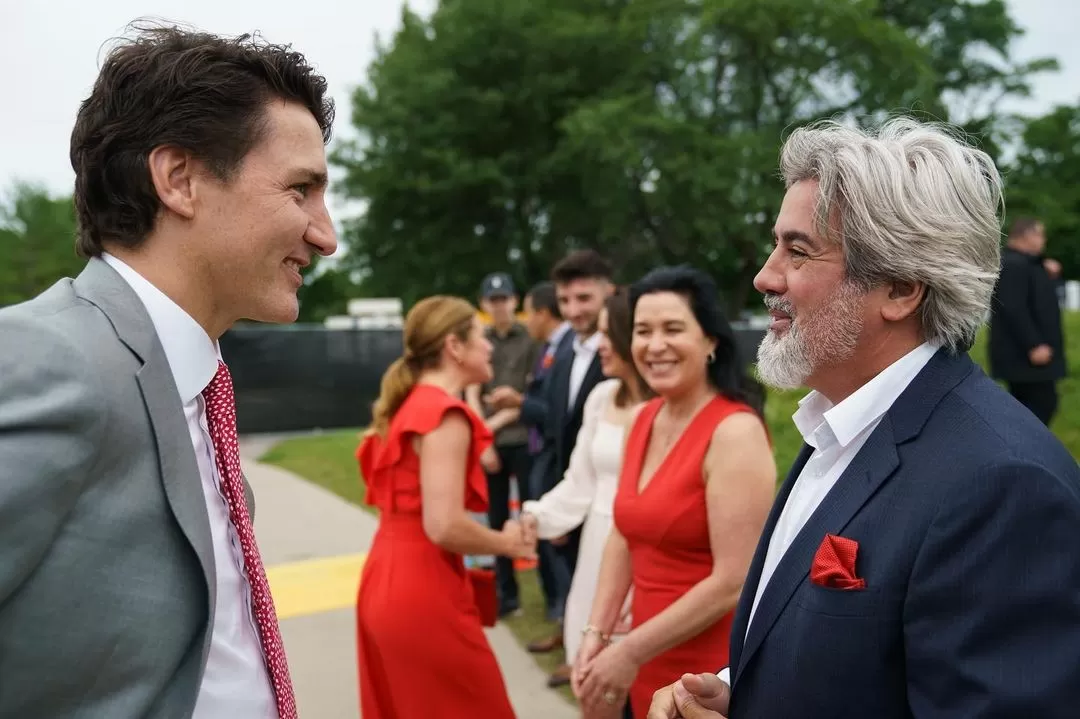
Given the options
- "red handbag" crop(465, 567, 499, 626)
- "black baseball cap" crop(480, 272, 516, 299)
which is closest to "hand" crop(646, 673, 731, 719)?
"red handbag" crop(465, 567, 499, 626)

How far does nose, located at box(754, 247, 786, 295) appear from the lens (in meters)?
1.90

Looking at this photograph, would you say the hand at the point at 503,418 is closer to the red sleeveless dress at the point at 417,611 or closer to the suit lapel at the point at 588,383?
the suit lapel at the point at 588,383

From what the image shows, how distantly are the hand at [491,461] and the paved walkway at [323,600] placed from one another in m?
1.20

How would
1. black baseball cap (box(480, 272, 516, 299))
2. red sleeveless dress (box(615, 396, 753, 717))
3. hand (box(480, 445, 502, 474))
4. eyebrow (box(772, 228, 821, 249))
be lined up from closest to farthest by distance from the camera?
1. eyebrow (box(772, 228, 821, 249))
2. red sleeveless dress (box(615, 396, 753, 717))
3. hand (box(480, 445, 502, 474))
4. black baseball cap (box(480, 272, 516, 299))

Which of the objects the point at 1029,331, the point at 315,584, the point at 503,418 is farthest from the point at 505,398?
the point at 1029,331

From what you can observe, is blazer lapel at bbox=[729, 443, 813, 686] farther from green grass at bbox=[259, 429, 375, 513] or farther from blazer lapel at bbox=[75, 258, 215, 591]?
green grass at bbox=[259, 429, 375, 513]

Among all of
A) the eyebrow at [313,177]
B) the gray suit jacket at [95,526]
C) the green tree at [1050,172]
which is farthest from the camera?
the green tree at [1050,172]

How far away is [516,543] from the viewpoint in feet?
12.1

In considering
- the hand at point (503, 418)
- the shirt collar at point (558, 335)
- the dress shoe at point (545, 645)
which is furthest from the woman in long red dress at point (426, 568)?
the hand at point (503, 418)

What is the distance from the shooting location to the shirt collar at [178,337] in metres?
1.50

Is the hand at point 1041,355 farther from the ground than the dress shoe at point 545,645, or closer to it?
farther from the ground

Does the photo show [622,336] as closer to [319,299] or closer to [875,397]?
[875,397]

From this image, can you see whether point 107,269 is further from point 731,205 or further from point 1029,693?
point 731,205

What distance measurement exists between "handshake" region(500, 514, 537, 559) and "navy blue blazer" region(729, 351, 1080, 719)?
1.93 m
